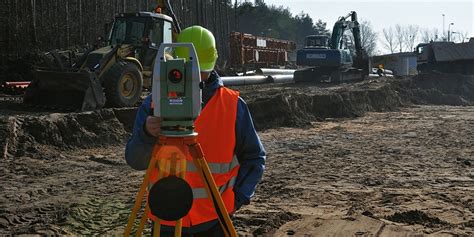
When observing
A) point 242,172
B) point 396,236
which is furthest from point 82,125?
point 242,172

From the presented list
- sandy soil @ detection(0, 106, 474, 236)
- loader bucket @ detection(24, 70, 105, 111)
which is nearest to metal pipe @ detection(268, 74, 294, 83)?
sandy soil @ detection(0, 106, 474, 236)

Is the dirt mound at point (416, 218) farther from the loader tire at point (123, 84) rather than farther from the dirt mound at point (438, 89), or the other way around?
the dirt mound at point (438, 89)

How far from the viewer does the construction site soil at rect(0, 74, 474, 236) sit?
5.07m

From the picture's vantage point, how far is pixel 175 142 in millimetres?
2129

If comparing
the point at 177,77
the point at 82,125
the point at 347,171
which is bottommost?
the point at 347,171

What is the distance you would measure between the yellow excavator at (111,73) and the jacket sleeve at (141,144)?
26.8 feet

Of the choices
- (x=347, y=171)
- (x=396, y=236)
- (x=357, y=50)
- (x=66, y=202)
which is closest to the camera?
(x=396, y=236)

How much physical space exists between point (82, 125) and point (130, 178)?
9.80 ft

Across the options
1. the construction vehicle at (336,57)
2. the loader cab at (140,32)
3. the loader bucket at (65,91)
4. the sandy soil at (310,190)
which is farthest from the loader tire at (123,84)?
the construction vehicle at (336,57)

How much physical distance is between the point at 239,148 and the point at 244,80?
1799 cm

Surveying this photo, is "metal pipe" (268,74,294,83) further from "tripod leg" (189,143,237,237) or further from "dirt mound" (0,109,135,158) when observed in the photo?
"tripod leg" (189,143,237,237)

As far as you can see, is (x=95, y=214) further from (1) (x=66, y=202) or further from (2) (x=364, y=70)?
(2) (x=364, y=70)

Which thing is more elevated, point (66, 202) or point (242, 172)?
point (242, 172)

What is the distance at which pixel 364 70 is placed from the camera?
84.8ft
